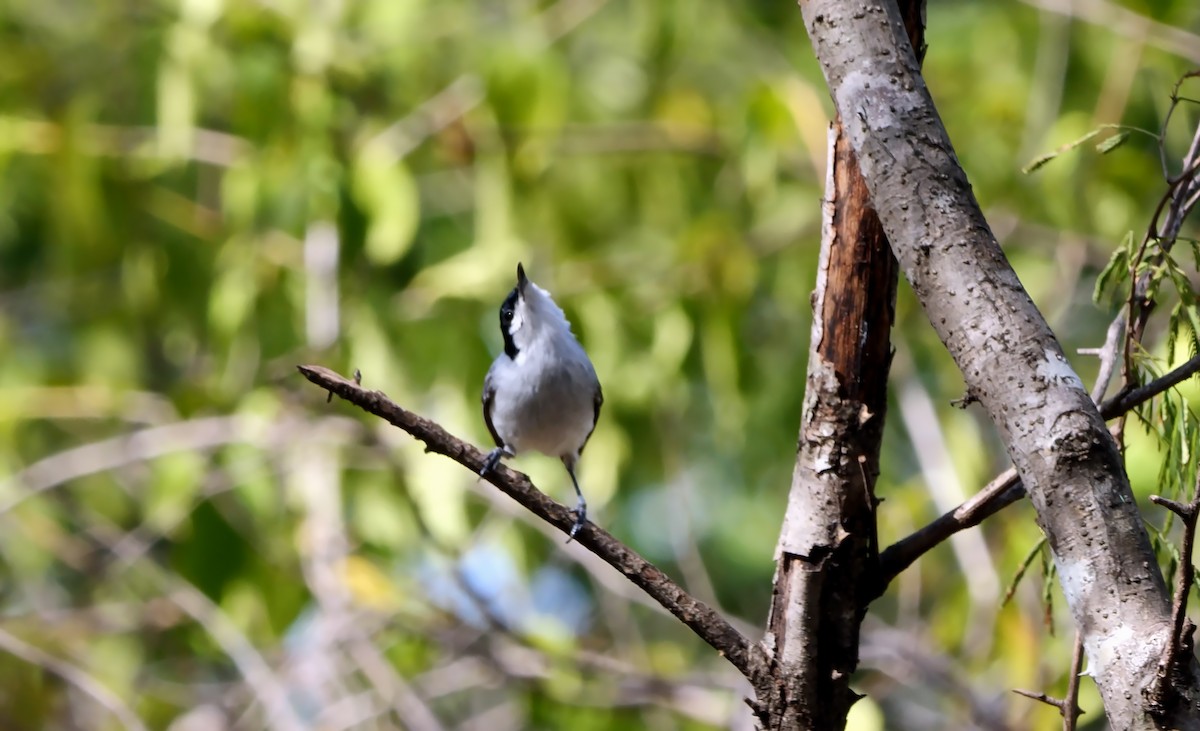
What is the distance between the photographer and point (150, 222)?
18.5 feet

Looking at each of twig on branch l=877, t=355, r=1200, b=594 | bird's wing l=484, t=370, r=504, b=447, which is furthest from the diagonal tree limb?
bird's wing l=484, t=370, r=504, b=447

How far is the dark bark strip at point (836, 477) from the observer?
2.11 m

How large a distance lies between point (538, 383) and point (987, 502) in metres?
2.03

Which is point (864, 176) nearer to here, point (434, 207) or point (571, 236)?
point (571, 236)

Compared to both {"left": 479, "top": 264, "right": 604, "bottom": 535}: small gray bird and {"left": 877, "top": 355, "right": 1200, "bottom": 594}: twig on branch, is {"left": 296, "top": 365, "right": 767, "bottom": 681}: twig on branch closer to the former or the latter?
{"left": 877, "top": 355, "right": 1200, "bottom": 594}: twig on branch

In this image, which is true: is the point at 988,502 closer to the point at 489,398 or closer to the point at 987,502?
the point at 987,502

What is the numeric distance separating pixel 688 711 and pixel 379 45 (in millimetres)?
2854

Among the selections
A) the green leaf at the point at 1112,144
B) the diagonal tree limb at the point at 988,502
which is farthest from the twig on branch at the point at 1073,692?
the green leaf at the point at 1112,144

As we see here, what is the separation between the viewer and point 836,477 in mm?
2143

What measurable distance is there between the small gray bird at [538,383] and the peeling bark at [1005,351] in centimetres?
208

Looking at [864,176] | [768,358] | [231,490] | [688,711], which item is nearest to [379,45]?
[231,490]

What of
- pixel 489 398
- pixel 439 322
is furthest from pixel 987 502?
pixel 439 322

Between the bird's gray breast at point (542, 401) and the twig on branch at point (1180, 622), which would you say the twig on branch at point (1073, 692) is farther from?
the bird's gray breast at point (542, 401)

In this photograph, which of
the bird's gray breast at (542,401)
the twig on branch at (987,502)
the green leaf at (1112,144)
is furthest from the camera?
the bird's gray breast at (542,401)
